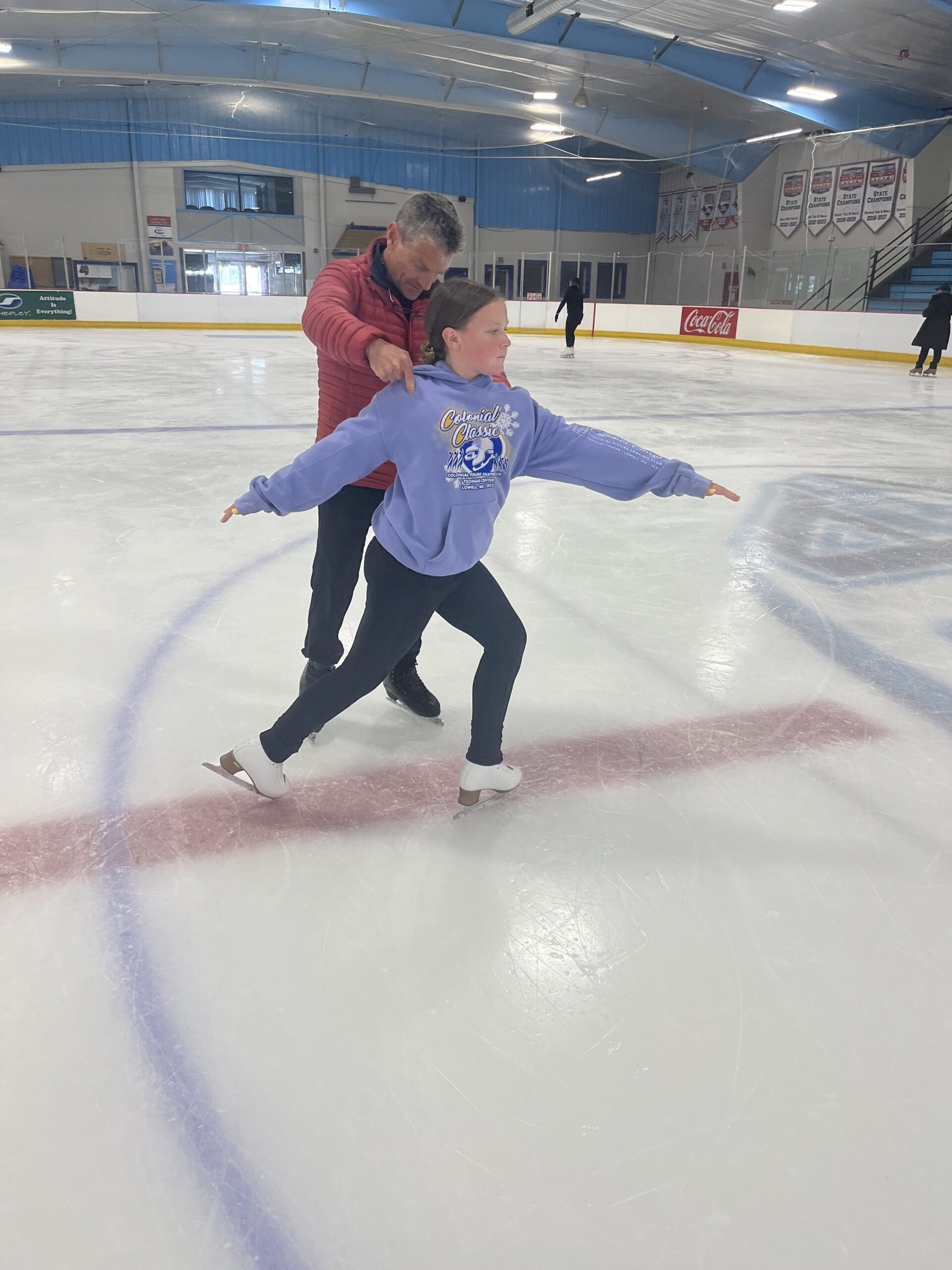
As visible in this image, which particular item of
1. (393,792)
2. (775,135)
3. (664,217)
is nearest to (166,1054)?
(393,792)

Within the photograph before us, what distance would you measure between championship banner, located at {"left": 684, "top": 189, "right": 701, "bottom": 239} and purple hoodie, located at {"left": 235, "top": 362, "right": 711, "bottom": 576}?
87.6 ft

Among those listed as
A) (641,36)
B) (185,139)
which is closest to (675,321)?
(641,36)

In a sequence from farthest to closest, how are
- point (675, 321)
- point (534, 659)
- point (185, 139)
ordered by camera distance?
point (185, 139)
point (675, 321)
point (534, 659)

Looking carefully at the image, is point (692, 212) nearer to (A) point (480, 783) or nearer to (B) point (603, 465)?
(B) point (603, 465)

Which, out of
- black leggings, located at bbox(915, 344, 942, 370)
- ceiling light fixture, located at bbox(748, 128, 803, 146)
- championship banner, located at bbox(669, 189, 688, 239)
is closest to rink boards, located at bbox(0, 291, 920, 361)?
black leggings, located at bbox(915, 344, 942, 370)

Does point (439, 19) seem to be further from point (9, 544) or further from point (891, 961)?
point (891, 961)

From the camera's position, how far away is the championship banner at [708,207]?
24.2 meters

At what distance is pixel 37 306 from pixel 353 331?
20.0m

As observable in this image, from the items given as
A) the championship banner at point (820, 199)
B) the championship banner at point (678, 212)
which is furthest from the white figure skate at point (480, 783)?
the championship banner at point (678, 212)

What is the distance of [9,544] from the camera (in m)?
3.51

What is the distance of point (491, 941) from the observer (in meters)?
1.46

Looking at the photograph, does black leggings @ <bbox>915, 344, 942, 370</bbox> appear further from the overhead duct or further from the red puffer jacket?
the red puffer jacket

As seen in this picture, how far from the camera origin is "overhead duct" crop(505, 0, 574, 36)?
13.2 metres

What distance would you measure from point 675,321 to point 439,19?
292 inches
